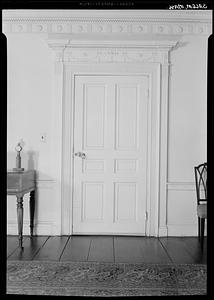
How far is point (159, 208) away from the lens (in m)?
4.40

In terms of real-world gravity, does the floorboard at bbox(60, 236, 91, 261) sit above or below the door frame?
below

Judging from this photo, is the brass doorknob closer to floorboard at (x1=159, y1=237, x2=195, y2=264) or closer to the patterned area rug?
floorboard at (x1=159, y1=237, x2=195, y2=264)

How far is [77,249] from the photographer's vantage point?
145 inches

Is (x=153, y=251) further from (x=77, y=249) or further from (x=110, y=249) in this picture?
(x=77, y=249)

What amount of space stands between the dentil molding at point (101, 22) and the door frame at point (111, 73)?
0.18m

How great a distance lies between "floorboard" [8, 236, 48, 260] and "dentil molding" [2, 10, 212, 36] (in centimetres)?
240

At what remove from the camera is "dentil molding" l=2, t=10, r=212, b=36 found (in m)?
4.36

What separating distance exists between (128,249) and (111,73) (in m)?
2.03

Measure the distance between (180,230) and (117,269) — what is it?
1657mm

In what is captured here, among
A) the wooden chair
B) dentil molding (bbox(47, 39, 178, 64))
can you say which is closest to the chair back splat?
the wooden chair

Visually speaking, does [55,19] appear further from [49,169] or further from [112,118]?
[49,169]

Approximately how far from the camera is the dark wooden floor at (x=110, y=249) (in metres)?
3.33

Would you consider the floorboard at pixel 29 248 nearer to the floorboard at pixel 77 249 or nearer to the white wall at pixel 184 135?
the floorboard at pixel 77 249
